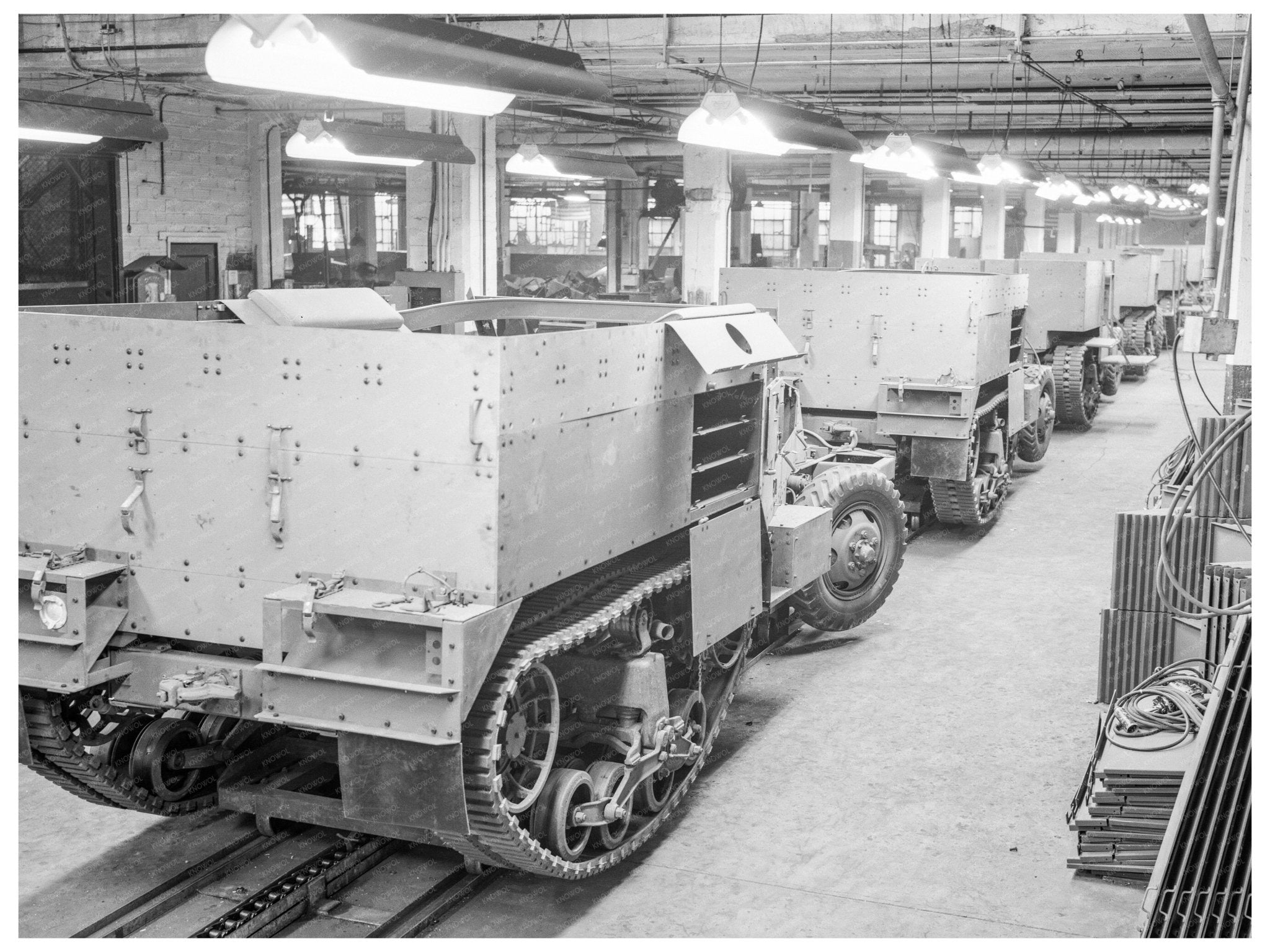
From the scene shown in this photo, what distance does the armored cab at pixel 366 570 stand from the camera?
4.64 m

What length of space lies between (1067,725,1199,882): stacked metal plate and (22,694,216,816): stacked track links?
3.61 meters

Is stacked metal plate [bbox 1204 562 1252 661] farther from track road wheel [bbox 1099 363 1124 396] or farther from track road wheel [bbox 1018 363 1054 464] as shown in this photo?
track road wheel [bbox 1099 363 1124 396]

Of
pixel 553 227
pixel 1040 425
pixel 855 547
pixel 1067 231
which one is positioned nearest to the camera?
Answer: pixel 855 547

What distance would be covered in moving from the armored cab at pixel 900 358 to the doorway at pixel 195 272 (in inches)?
340

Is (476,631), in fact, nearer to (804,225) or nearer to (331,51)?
(331,51)

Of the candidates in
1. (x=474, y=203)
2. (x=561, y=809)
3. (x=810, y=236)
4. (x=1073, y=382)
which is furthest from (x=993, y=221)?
(x=561, y=809)

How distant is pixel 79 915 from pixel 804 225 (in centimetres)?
2817

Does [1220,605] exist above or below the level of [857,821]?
above

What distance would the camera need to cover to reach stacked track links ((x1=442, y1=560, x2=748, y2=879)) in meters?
4.71

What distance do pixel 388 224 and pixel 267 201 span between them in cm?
1809

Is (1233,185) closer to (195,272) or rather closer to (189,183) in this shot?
(195,272)

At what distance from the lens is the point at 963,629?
9.30 meters

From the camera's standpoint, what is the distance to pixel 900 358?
11.6 m

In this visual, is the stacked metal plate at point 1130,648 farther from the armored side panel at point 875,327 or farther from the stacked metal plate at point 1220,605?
the armored side panel at point 875,327
